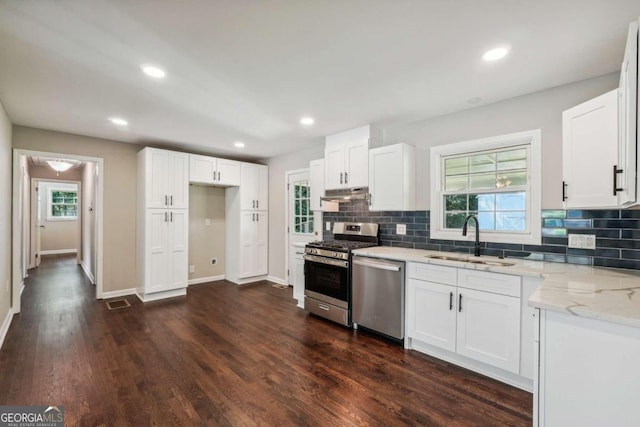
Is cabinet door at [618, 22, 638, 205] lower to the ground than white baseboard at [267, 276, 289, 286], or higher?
higher

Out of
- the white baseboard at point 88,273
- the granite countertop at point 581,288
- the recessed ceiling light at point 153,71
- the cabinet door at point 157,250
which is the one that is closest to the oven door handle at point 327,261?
the granite countertop at point 581,288

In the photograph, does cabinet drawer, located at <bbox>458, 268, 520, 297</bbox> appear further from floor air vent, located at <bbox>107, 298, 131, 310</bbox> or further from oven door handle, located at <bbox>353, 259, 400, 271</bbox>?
floor air vent, located at <bbox>107, 298, 131, 310</bbox>

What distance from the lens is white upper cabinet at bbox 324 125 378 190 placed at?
3656 mm

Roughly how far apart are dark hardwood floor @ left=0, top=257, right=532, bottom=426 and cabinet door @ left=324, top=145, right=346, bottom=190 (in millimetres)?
1801

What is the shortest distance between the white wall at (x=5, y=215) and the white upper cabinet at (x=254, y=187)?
9.88 ft

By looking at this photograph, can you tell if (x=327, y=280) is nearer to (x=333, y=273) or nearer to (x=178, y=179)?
(x=333, y=273)

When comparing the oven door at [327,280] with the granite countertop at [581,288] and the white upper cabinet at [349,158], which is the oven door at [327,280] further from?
the white upper cabinet at [349,158]

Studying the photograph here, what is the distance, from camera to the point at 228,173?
5.29 metres

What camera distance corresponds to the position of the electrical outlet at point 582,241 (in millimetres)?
2357

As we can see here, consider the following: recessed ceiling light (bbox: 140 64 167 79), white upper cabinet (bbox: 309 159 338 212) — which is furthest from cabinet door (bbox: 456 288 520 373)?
recessed ceiling light (bbox: 140 64 167 79)

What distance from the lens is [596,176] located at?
1.94m

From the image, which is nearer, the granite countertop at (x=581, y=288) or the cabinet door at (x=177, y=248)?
the granite countertop at (x=581, y=288)

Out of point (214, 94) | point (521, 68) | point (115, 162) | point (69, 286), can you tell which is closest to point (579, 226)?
point (521, 68)

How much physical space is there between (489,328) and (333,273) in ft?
5.60
